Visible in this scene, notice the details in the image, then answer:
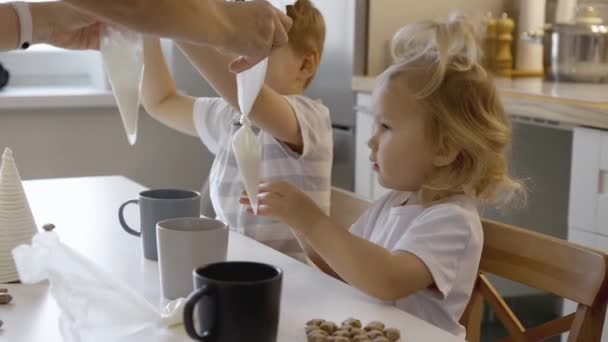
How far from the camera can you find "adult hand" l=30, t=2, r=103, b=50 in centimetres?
124

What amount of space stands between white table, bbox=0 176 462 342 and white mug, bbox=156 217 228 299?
0.04 meters

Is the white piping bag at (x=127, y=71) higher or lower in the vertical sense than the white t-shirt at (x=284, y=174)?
higher

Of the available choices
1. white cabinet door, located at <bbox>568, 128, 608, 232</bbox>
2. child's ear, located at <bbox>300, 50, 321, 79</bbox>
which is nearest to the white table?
child's ear, located at <bbox>300, 50, 321, 79</bbox>

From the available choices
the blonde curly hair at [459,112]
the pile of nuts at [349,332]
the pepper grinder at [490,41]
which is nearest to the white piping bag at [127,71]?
the pile of nuts at [349,332]

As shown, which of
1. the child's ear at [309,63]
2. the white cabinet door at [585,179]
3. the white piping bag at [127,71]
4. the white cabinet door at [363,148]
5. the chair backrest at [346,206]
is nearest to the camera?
the white piping bag at [127,71]

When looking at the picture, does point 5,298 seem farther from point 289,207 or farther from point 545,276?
point 545,276

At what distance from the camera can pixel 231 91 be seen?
1620 millimetres

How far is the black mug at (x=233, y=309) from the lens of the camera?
0.82 m

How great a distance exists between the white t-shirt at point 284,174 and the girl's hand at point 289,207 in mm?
461

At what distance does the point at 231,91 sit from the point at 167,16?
67cm

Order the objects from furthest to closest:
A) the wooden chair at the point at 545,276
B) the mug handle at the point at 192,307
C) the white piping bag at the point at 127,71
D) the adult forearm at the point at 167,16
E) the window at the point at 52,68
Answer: the window at the point at 52,68 < the wooden chair at the point at 545,276 < the white piping bag at the point at 127,71 < the adult forearm at the point at 167,16 < the mug handle at the point at 192,307

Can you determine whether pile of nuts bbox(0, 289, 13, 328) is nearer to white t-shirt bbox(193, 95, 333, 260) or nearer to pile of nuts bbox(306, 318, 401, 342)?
pile of nuts bbox(306, 318, 401, 342)

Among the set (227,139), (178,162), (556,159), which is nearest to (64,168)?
(178,162)

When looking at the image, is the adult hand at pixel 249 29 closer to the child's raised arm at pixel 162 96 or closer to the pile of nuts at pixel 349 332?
the pile of nuts at pixel 349 332
